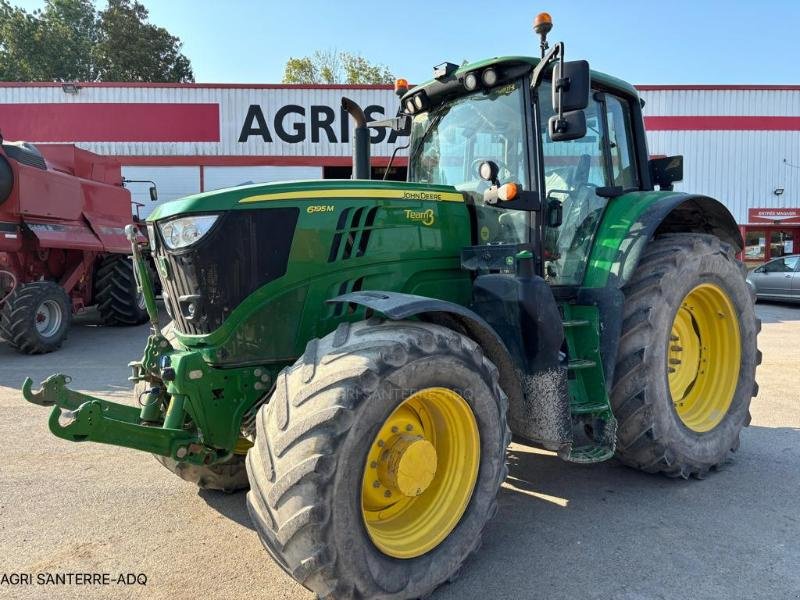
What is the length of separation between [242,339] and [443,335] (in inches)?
37.1

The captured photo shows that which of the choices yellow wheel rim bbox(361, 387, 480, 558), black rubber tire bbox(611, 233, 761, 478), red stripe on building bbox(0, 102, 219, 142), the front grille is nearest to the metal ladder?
black rubber tire bbox(611, 233, 761, 478)

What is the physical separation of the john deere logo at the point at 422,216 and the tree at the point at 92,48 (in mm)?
38400

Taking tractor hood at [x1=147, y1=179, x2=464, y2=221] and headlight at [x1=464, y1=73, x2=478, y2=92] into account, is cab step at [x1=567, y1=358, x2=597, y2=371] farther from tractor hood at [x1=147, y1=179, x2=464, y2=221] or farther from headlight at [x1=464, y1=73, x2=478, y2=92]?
headlight at [x1=464, y1=73, x2=478, y2=92]

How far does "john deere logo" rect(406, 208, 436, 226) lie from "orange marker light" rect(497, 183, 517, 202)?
395 mm

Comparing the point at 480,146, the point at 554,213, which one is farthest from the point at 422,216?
the point at 554,213

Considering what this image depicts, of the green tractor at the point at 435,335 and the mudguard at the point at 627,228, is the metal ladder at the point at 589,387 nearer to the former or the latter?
the green tractor at the point at 435,335

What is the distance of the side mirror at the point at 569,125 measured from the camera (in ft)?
9.62

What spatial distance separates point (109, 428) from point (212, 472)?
958 millimetres

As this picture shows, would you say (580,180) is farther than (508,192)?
Yes

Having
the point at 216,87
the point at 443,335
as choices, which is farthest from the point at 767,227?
the point at 443,335

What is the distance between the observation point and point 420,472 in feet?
8.24

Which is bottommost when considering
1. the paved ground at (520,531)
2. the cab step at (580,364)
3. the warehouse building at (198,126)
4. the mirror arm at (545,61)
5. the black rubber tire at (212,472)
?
the paved ground at (520,531)

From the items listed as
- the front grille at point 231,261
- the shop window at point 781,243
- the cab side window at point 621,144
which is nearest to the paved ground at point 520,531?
the front grille at point 231,261

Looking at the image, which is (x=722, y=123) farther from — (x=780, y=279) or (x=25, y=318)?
(x=25, y=318)
